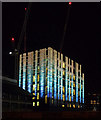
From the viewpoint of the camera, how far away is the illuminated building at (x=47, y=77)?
7294 centimetres

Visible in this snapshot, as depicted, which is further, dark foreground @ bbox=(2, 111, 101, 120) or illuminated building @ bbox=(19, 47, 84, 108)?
illuminated building @ bbox=(19, 47, 84, 108)

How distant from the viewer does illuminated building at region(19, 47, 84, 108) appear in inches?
2872

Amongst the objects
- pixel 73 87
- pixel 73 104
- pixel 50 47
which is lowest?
pixel 73 104

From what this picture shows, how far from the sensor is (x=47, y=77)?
7312 cm

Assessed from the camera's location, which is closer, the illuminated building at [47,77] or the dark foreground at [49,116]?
the dark foreground at [49,116]

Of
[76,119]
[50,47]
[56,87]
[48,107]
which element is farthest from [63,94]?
[76,119]

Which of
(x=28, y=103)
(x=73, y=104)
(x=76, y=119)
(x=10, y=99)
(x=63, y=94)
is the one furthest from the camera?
(x=73, y=104)

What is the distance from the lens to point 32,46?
79625mm

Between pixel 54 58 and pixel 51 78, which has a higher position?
pixel 54 58

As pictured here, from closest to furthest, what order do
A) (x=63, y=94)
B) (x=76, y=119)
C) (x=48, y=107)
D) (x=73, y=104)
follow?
(x=76, y=119), (x=48, y=107), (x=63, y=94), (x=73, y=104)

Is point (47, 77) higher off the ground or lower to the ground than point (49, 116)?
higher

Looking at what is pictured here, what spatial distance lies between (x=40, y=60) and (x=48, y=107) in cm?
1575

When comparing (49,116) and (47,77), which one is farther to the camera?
(47,77)

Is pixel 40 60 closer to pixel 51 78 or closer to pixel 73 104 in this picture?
pixel 51 78
